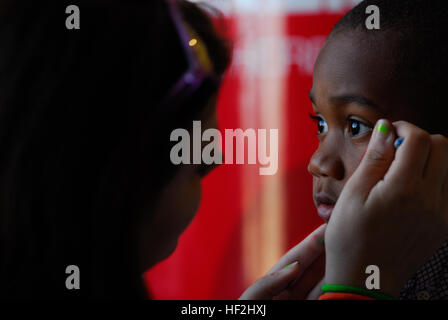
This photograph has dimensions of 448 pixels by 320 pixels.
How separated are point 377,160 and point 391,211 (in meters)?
0.07

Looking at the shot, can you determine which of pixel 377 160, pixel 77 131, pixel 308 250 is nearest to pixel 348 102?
pixel 377 160

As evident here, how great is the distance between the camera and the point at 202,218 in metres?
1.13

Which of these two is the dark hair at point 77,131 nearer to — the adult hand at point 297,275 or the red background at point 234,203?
the adult hand at point 297,275

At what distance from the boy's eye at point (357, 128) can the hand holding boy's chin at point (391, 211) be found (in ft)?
0.21

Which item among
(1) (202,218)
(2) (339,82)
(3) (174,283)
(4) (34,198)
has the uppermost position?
(2) (339,82)

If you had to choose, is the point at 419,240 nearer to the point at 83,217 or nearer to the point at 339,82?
the point at 339,82

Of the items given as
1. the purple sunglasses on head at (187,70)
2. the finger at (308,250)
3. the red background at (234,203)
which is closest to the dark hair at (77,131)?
the purple sunglasses on head at (187,70)

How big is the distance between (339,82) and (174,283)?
0.71 metres

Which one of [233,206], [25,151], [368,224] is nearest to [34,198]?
[25,151]

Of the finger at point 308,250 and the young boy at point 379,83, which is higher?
the young boy at point 379,83

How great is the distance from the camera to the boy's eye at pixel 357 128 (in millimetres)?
598

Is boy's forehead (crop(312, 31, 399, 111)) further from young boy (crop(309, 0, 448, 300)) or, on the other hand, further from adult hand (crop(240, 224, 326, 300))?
adult hand (crop(240, 224, 326, 300))

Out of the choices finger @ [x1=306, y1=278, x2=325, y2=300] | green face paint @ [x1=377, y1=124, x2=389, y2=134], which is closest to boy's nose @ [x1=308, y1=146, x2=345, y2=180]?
green face paint @ [x1=377, y1=124, x2=389, y2=134]

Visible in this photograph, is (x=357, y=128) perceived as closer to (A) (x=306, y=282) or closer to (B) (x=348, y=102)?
(B) (x=348, y=102)
